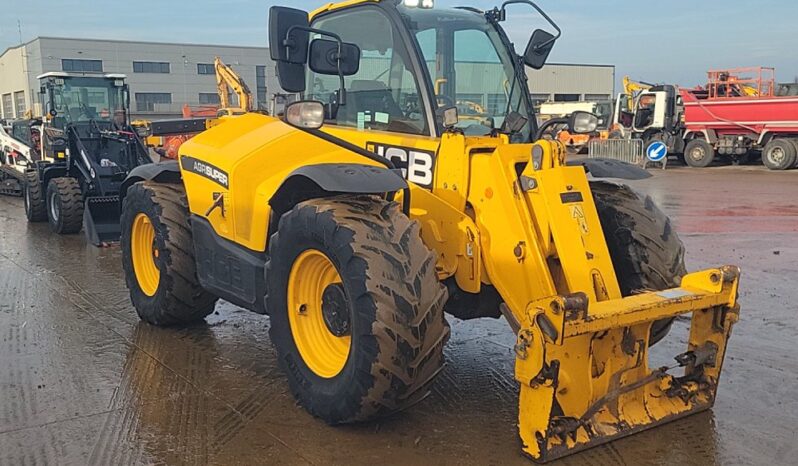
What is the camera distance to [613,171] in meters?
4.43

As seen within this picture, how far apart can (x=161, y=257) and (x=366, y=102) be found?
2.03m

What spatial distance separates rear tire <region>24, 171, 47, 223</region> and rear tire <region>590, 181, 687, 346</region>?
10.3m

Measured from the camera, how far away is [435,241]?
4.10 m

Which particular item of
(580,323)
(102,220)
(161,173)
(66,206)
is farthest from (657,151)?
(580,323)

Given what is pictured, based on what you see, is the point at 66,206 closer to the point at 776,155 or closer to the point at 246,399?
the point at 246,399

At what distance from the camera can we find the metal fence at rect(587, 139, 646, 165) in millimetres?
23938

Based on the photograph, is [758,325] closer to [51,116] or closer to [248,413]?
[248,413]

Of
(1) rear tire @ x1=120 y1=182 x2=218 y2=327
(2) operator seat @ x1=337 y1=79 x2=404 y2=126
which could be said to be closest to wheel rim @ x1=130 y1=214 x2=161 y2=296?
(1) rear tire @ x1=120 y1=182 x2=218 y2=327

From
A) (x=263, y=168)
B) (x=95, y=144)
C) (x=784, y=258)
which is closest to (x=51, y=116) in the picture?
(x=95, y=144)

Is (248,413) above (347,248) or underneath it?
underneath

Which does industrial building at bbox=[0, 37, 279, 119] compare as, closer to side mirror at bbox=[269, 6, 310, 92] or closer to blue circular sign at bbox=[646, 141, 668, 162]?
blue circular sign at bbox=[646, 141, 668, 162]

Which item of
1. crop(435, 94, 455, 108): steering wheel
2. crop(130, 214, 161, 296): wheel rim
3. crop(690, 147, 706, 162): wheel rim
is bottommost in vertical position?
crop(690, 147, 706, 162): wheel rim

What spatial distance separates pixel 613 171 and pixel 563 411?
1.59 m

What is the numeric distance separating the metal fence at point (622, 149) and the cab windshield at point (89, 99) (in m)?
15.5
